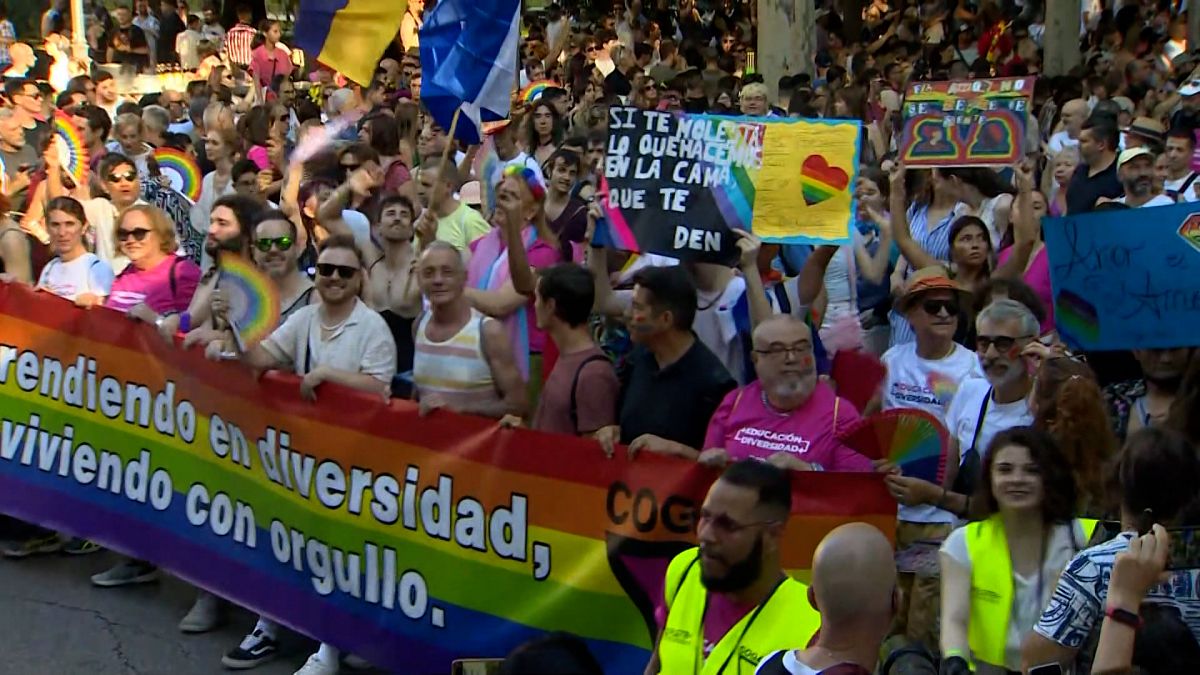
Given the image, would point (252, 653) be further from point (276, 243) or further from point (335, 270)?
point (276, 243)


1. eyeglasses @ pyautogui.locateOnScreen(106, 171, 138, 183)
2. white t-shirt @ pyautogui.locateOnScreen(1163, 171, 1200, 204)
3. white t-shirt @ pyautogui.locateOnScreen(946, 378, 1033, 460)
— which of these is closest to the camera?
white t-shirt @ pyautogui.locateOnScreen(946, 378, 1033, 460)

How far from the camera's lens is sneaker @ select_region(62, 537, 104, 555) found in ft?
27.4

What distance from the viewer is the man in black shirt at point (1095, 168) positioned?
903cm

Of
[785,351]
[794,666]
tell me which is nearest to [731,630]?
[794,666]

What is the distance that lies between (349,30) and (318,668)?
13.3 feet

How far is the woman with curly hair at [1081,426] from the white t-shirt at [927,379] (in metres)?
0.74

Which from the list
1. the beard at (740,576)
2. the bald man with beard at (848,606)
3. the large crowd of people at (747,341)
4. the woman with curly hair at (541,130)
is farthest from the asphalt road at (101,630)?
the woman with curly hair at (541,130)

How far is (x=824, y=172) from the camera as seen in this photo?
645 centimetres

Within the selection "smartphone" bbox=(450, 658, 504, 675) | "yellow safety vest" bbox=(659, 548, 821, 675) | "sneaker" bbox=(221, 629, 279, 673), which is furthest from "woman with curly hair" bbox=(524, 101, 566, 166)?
"smartphone" bbox=(450, 658, 504, 675)

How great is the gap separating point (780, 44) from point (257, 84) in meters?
5.66

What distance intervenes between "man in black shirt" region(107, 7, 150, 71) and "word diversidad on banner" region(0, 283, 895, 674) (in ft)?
58.6

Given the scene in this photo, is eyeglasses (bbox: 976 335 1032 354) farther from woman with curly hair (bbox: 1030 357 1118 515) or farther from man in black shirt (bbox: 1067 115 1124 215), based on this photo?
man in black shirt (bbox: 1067 115 1124 215)

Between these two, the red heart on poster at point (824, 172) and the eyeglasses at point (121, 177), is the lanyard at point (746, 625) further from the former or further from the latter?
the eyeglasses at point (121, 177)

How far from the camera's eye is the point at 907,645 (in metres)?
3.91
